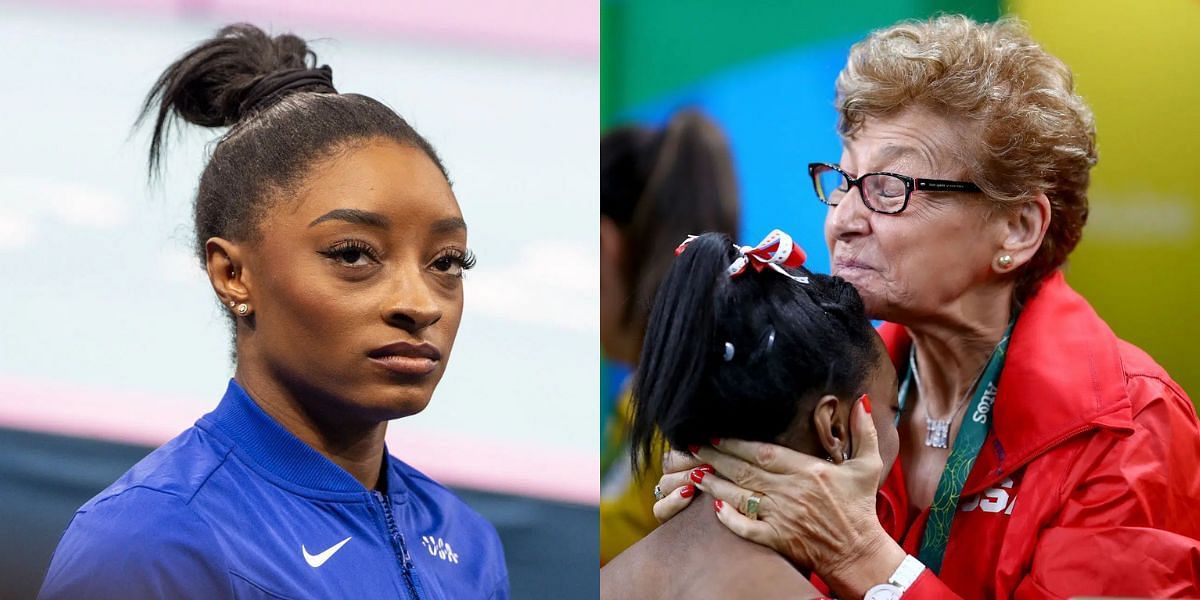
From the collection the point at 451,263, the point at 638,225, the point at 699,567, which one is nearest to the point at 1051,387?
the point at 699,567

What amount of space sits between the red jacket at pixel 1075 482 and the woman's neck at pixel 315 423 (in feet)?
2.68

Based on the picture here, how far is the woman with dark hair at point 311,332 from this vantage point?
173 cm

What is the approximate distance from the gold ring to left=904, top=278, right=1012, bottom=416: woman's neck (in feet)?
1.65

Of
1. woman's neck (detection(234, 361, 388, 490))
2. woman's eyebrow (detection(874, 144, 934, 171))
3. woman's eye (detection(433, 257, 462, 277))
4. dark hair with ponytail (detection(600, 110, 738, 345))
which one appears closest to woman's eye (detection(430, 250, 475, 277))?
woman's eye (detection(433, 257, 462, 277))

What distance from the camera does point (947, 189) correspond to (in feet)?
7.06

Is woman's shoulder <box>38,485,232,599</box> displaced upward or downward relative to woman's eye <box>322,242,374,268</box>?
downward

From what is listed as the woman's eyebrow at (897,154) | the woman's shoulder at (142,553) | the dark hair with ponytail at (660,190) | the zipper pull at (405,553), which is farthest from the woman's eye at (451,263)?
the woman's eyebrow at (897,154)

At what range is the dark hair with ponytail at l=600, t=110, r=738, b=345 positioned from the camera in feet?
8.12

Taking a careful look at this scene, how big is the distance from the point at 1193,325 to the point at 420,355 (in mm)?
1533

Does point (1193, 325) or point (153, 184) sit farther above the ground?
point (153, 184)

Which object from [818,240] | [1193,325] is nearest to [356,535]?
[818,240]

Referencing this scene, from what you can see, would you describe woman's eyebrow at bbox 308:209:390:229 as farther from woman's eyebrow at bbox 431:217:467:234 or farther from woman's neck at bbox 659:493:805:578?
woman's neck at bbox 659:493:805:578

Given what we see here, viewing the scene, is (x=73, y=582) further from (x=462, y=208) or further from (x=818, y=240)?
(x=818, y=240)

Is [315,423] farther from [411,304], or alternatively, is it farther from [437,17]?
[437,17]
